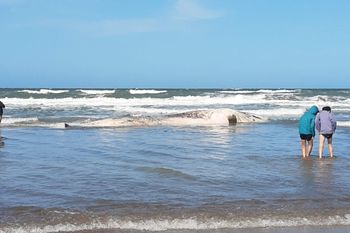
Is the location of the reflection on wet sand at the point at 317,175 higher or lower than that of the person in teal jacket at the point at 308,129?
lower

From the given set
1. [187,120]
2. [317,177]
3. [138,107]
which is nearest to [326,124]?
[317,177]

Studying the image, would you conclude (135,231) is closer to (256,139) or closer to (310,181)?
(310,181)

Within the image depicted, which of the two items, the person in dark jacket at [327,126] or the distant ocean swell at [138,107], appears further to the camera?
the distant ocean swell at [138,107]

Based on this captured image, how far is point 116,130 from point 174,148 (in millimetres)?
4940

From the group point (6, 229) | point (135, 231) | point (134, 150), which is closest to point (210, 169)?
point (134, 150)

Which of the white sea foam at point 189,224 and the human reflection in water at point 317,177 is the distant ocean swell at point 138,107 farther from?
the white sea foam at point 189,224

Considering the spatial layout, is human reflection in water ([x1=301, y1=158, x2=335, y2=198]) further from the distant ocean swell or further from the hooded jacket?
the distant ocean swell

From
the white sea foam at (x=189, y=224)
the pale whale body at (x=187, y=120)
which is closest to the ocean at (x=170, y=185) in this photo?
the white sea foam at (x=189, y=224)

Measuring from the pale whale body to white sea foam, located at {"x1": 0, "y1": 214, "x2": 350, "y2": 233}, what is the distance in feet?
42.6

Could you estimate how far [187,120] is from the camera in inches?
784

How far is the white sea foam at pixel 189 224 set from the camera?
581cm

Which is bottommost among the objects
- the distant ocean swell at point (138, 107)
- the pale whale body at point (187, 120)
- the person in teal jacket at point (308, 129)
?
the distant ocean swell at point (138, 107)

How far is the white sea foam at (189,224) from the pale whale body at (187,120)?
42.6 ft

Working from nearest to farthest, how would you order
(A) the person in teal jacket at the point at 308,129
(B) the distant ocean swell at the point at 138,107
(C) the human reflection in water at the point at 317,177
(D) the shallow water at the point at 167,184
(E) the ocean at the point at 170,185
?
(E) the ocean at the point at 170,185 < (D) the shallow water at the point at 167,184 < (C) the human reflection in water at the point at 317,177 < (A) the person in teal jacket at the point at 308,129 < (B) the distant ocean swell at the point at 138,107
